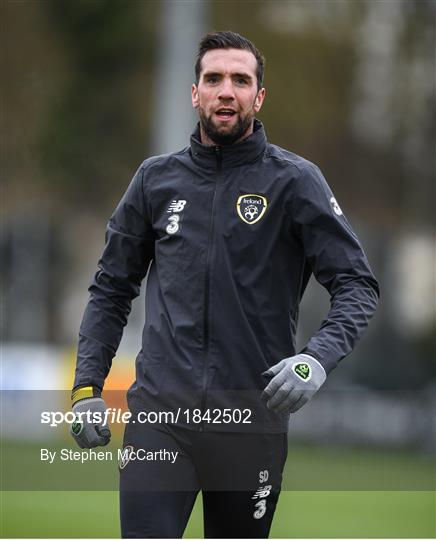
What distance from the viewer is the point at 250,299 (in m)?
5.33

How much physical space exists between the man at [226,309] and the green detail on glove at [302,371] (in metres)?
0.14

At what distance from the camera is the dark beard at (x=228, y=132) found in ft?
17.7

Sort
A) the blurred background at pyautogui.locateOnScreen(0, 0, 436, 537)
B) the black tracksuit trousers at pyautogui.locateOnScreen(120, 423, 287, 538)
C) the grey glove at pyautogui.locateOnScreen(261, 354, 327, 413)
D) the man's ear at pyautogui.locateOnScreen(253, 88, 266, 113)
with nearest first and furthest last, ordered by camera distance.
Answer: the grey glove at pyautogui.locateOnScreen(261, 354, 327, 413) < the black tracksuit trousers at pyautogui.locateOnScreen(120, 423, 287, 538) < the man's ear at pyautogui.locateOnScreen(253, 88, 266, 113) < the blurred background at pyautogui.locateOnScreen(0, 0, 436, 537)

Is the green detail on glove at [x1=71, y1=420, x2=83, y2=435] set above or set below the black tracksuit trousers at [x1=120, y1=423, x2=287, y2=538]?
above

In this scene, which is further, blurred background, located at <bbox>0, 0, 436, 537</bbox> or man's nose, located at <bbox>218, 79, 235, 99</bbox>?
blurred background, located at <bbox>0, 0, 436, 537</bbox>

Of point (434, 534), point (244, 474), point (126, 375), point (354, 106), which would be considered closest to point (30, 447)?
point (126, 375)

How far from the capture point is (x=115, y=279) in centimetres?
566

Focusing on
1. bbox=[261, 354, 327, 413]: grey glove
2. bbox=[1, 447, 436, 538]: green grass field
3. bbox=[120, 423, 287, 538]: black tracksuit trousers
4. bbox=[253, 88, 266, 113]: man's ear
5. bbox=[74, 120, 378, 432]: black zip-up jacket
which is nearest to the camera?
bbox=[261, 354, 327, 413]: grey glove

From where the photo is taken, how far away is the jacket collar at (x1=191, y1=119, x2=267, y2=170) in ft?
17.8

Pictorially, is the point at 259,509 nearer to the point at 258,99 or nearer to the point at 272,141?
the point at 258,99

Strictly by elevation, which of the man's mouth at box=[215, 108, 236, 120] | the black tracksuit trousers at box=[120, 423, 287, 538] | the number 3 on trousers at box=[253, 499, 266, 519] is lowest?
the number 3 on trousers at box=[253, 499, 266, 519]

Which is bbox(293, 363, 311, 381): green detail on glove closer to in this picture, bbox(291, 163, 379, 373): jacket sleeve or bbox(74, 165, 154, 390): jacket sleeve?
bbox(291, 163, 379, 373): jacket sleeve

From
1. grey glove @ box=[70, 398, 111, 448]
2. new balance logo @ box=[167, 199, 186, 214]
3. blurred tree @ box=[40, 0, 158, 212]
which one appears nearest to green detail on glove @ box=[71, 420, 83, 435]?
grey glove @ box=[70, 398, 111, 448]

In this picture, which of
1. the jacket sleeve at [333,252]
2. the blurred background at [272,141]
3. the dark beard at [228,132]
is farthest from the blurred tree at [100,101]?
the jacket sleeve at [333,252]
